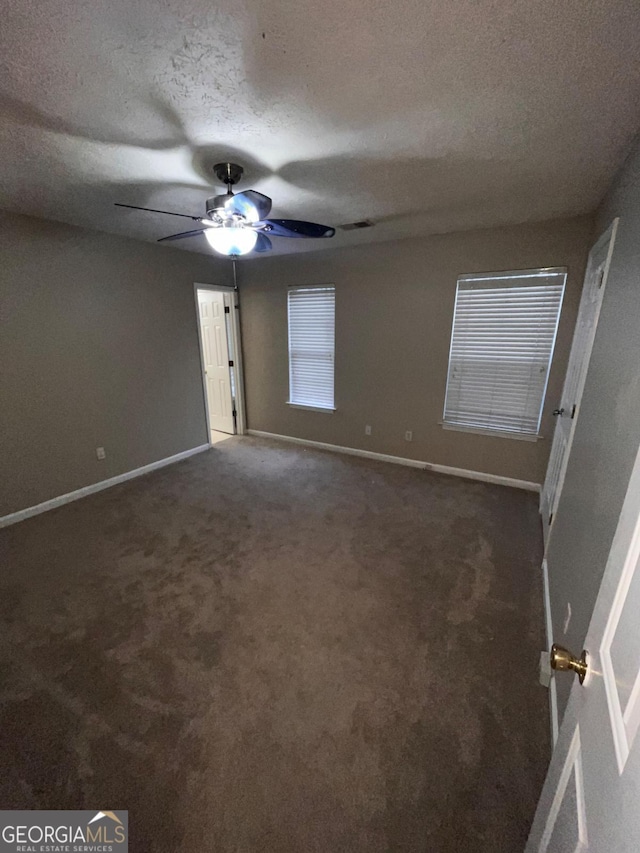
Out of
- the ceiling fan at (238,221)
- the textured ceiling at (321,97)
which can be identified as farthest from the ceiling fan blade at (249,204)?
the textured ceiling at (321,97)

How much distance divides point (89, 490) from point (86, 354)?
1279mm

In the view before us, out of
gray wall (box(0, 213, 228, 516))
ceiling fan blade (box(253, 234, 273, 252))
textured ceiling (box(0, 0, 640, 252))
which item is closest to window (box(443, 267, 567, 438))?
textured ceiling (box(0, 0, 640, 252))

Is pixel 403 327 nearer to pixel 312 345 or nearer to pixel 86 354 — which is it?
pixel 312 345

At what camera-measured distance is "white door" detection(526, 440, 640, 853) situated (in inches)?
17.5

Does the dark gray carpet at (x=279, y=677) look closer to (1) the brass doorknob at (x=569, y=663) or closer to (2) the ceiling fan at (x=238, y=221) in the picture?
(1) the brass doorknob at (x=569, y=663)

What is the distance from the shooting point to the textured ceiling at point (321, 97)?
100cm

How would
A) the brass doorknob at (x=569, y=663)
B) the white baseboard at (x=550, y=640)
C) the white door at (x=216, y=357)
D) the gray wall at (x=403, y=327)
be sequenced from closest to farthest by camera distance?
1. the brass doorknob at (x=569, y=663)
2. the white baseboard at (x=550, y=640)
3. the gray wall at (x=403, y=327)
4. the white door at (x=216, y=357)

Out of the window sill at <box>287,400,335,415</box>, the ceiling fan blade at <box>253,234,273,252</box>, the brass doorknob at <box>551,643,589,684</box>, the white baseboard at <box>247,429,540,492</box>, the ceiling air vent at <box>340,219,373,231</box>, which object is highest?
the ceiling air vent at <box>340,219,373,231</box>

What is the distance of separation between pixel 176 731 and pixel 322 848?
67 cm

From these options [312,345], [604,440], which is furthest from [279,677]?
[312,345]

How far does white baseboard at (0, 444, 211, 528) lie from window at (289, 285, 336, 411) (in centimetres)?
152

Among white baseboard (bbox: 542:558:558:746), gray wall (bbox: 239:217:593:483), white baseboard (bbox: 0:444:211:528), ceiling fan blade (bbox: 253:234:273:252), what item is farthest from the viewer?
gray wall (bbox: 239:217:593:483)

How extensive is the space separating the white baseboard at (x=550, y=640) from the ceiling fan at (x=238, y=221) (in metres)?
2.46

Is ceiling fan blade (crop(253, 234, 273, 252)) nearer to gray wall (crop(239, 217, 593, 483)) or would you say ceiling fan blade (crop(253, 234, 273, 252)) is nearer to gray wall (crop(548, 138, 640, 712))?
gray wall (crop(239, 217, 593, 483))
